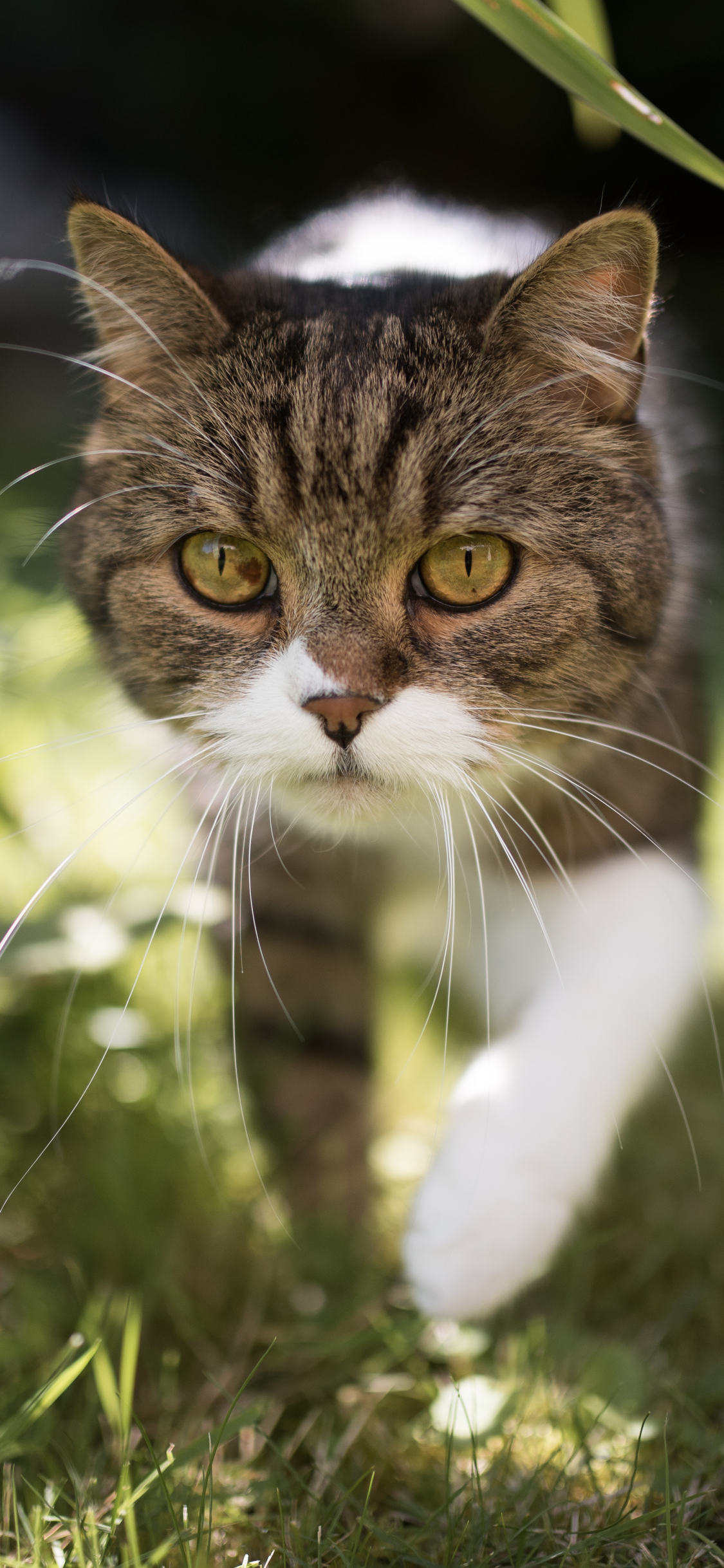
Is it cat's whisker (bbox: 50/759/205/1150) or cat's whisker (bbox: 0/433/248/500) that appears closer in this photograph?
cat's whisker (bbox: 0/433/248/500)

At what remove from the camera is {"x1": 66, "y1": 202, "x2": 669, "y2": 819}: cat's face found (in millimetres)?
887

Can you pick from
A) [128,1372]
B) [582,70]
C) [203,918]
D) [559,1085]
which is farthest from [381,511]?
[128,1372]

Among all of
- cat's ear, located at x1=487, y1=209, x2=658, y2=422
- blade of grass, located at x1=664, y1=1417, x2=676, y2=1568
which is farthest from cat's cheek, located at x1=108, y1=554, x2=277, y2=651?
blade of grass, located at x1=664, y1=1417, x2=676, y2=1568

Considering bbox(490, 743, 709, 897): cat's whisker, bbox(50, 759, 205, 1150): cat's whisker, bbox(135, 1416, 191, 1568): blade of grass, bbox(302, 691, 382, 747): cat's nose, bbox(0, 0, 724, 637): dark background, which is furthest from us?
bbox(0, 0, 724, 637): dark background

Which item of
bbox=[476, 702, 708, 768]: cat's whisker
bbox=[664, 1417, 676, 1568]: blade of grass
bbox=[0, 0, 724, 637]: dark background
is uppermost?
bbox=[0, 0, 724, 637]: dark background

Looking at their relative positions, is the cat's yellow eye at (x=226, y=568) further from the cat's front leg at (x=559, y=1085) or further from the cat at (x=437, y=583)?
the cat's front leg at (x=559, y=1085)

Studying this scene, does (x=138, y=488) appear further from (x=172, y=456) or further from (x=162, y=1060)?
(x=162, y=1060)

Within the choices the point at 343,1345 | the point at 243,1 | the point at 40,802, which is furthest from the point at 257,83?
the point at 343,1345

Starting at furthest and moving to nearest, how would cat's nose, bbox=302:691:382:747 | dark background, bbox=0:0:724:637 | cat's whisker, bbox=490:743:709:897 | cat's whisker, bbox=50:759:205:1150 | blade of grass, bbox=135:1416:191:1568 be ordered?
dark background, bbox=0:0:724:637, cat's whisker, bbox=50:759:205:1150, cat's whisker, bbox=490:743:709:897, cat's nose, bbox=302:691:382:747, blade of grass, bbox=135:1416:191:1568

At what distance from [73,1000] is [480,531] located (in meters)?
0.85

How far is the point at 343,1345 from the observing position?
1.03m

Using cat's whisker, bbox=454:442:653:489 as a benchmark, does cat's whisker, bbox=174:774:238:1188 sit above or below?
below

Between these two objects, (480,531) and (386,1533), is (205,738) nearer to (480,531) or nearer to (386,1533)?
(480,531)

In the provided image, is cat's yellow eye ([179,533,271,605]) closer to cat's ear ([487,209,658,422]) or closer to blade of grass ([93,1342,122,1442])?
cat's ear ([487,209,658,422])
